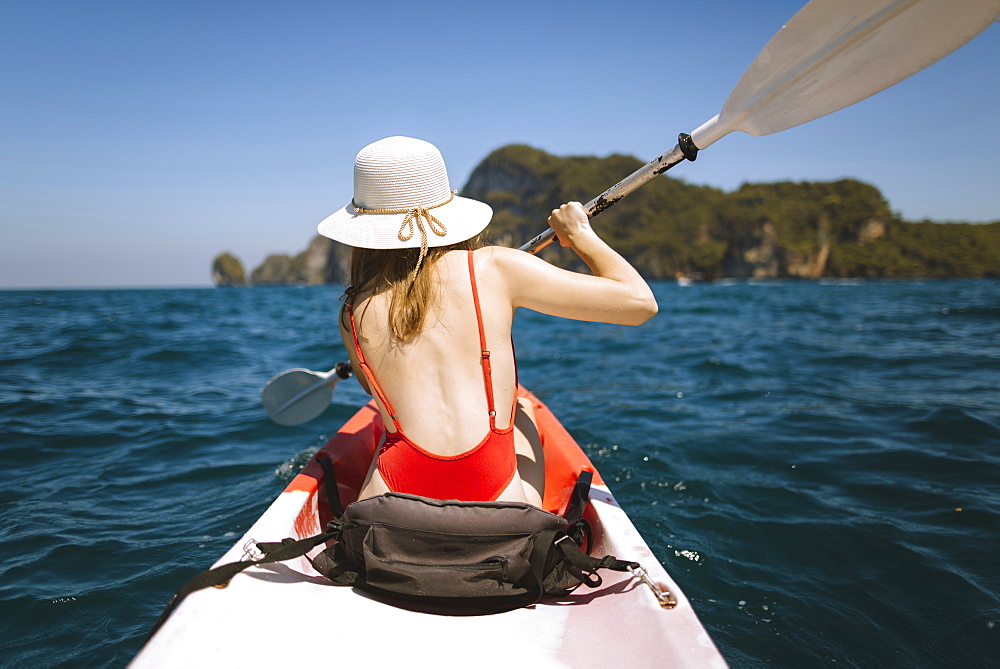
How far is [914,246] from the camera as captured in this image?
7925cm

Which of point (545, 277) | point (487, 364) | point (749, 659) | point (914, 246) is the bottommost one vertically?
point (749, 659)

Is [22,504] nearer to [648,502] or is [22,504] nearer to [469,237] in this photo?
[469,237]

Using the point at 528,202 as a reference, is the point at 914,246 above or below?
below

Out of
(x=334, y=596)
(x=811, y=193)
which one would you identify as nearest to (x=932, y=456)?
(x=334, y=596)

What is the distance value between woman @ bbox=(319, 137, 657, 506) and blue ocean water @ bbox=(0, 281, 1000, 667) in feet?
0.96

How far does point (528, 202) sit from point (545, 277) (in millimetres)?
131141

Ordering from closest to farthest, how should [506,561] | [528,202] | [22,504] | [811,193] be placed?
[506,561]
[22,504]
[811,193]
[528,202]

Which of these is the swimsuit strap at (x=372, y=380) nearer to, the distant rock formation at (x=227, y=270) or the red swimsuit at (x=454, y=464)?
the red swimsuit at (x=454, y=464)

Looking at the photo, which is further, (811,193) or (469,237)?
(811,193)

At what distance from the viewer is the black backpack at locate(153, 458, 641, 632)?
1.55 metres

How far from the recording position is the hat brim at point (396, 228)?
68.6 inches

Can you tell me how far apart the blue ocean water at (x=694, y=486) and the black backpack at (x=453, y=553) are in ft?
2.19

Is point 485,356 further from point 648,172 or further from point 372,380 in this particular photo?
point 648,172

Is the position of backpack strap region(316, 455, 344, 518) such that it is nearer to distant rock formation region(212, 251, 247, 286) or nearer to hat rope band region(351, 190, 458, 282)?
hat rope band region(351, 190, 458, 282)
